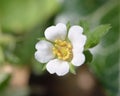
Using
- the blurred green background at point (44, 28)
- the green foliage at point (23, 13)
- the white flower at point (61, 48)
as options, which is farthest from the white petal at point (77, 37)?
the green foliage at point (23, 13)

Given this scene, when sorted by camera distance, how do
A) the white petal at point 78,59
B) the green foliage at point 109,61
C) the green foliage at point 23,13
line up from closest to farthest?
the white petal at point 78,59, the green foliage at point 109,61, the green foliage at point 23,13

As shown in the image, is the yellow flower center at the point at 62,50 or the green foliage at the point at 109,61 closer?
the yellow flower center at the point at 62,50

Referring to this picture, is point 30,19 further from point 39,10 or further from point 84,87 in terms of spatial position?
point 84,87

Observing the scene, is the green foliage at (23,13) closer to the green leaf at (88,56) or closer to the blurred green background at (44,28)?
the blurred green background at (44,28)

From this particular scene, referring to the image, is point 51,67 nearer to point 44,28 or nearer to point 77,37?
point 77,37

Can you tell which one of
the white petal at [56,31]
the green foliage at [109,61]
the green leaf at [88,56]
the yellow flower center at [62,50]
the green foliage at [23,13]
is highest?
the green foliage at [23,13]

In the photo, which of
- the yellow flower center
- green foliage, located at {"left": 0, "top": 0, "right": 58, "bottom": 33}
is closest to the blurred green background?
green foliage, located at {"left": 0, "top": 0, "right": 58, "bottom": 33}

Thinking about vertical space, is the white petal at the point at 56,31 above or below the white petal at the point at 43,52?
above

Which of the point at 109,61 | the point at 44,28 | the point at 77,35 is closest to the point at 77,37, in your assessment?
the point at 77,35
